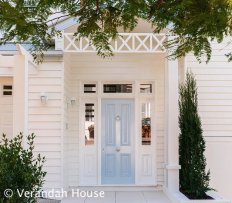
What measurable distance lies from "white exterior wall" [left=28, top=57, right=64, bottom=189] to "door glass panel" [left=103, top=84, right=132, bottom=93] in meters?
1.67

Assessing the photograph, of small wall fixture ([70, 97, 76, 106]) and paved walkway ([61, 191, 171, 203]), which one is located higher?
small wall fixture ([70, 97, 76, 106])

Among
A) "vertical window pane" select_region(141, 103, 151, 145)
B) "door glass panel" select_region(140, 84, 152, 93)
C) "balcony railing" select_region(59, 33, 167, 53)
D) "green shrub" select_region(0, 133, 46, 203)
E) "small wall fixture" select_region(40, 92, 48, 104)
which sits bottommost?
"green shrub" select_region(0, 133, 46, 203)

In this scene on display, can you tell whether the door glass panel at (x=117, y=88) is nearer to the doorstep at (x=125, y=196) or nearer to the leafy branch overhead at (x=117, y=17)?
the doorstep at (x=125, y=196)

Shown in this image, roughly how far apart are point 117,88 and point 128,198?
2.88m

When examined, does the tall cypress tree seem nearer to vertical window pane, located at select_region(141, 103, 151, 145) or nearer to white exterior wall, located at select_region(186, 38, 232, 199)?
white exterior wall, located at select_region(186, 38, 232, 199)

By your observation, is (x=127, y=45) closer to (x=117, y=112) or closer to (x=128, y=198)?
(x=117, y=112)

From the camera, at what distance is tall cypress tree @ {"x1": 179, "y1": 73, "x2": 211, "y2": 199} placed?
Answer: 7.29 m

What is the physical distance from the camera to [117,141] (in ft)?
31.8

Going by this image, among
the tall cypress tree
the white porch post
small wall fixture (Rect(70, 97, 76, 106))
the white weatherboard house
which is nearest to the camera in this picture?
the tall cypress tree

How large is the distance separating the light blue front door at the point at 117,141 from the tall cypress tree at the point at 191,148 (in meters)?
2.13

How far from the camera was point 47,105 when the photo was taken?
27.6 ft

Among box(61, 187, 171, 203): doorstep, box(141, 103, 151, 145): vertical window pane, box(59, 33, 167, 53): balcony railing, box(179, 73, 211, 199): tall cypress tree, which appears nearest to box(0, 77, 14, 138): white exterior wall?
box(59, 33, 167, 53): balcony railing

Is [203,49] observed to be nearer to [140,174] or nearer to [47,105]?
[47,105]

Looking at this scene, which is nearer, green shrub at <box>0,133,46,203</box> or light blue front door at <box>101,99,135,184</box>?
green shrub at <box>0,133,46,203</box>
